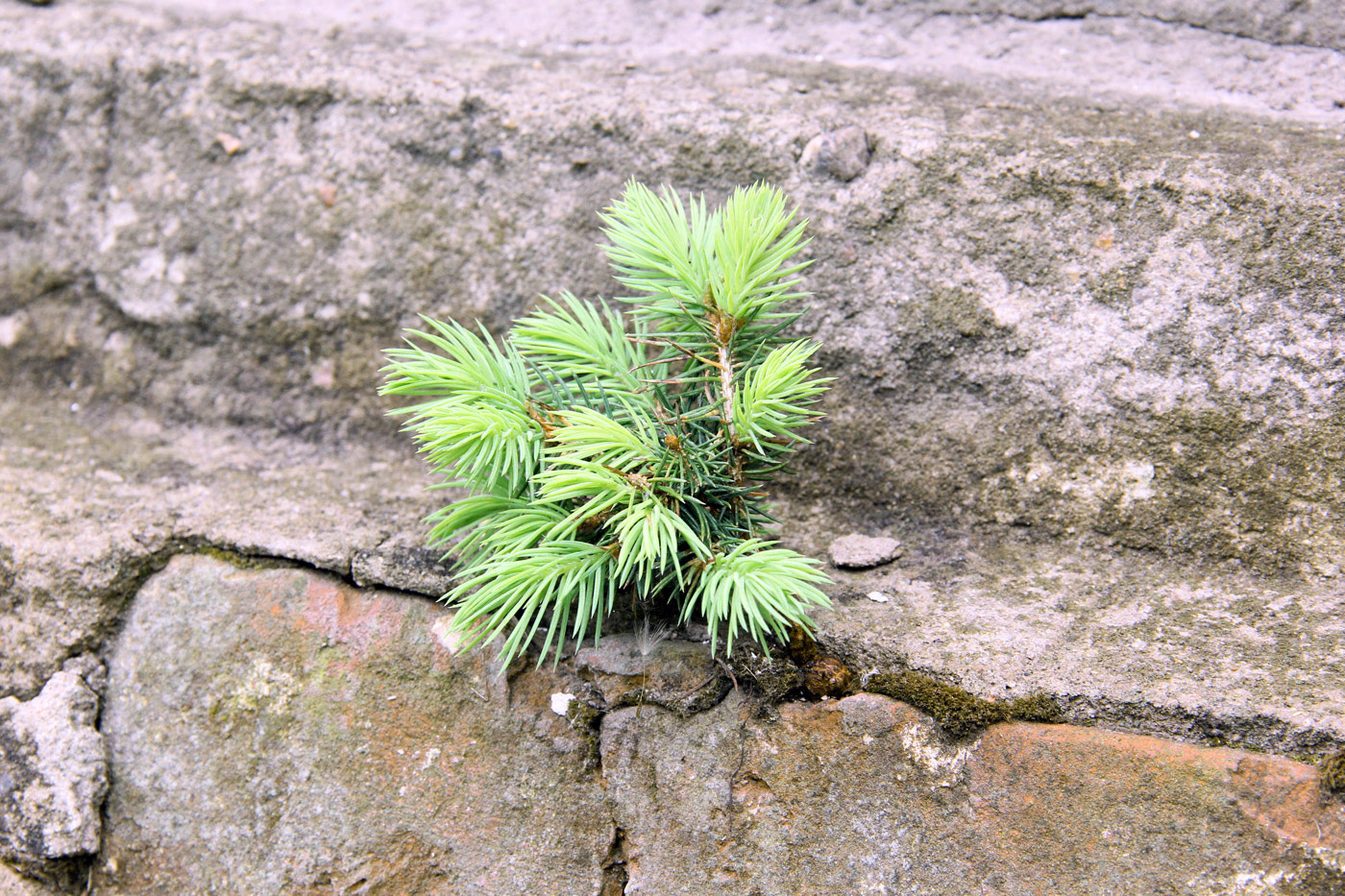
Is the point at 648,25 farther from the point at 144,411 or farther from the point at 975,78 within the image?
the point at 144,411

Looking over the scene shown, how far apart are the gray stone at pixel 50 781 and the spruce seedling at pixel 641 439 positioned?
0.81 m

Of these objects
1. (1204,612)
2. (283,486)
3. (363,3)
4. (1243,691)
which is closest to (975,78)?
(1204,612)

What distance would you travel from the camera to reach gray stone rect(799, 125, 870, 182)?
5.64 feet

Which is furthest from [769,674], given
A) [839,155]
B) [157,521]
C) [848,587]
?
[157,521]

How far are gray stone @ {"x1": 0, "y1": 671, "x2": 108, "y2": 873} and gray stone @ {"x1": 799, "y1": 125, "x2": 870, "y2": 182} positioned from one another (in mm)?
1633

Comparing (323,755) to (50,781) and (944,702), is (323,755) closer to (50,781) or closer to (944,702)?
(50,781)

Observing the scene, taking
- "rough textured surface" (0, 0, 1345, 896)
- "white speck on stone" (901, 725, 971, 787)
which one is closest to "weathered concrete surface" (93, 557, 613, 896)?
"rough textured surface" (0, 0, 1345, 896)

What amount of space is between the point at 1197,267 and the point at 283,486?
1706 millimetres

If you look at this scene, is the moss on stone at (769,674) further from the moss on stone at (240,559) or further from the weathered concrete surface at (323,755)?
the moss on stone at (240,559)

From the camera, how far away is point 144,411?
2.08 metres

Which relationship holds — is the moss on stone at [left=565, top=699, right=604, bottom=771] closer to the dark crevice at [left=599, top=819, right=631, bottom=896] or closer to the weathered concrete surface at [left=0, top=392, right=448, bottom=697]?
the dark crevice at [left=599, top=819, right=631, bottom=896]

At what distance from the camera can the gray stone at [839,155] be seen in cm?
172

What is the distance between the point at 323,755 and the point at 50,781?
50 cm

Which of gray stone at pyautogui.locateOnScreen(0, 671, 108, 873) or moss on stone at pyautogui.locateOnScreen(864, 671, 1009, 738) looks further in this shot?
gray stone at pyautogui.locateOnScreen(0, 671, 108, 873)
